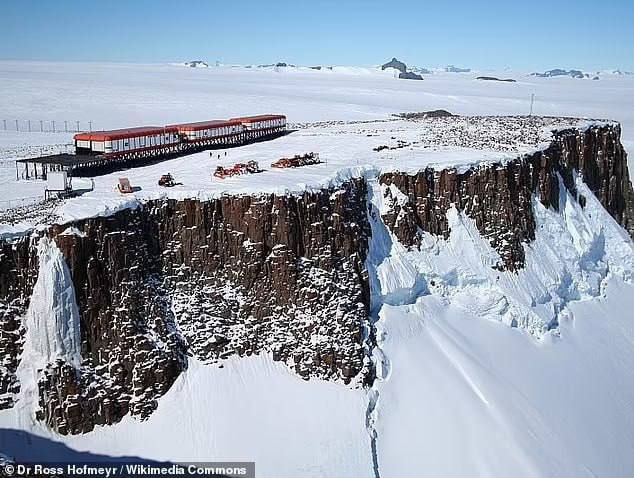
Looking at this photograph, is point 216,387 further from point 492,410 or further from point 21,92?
point 21,92

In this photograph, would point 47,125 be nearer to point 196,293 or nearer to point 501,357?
point 196,293

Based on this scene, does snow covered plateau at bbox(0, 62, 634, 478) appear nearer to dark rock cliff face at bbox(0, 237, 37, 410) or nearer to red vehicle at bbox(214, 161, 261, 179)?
dark rock cliff face at bbox(0, 237, 37, 410)

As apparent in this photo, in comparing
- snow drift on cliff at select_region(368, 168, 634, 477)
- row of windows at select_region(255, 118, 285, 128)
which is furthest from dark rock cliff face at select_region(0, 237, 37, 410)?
row of windows at select_region(255, 118, 285, 128)

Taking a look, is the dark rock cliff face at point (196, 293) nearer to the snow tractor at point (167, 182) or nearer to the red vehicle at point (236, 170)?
the snow tractor at point (167, 182)

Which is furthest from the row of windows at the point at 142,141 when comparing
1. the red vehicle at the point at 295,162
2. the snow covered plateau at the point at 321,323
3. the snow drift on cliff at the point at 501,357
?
the snow drift on cliff at the point at 501,357

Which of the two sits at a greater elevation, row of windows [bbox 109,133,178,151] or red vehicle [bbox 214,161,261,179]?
row of windows [bbox 109,133,178,151]
